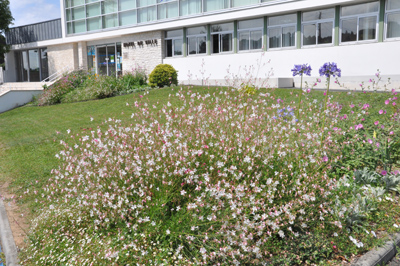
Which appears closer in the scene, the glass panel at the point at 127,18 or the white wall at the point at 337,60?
the white wall at the point at 337,60

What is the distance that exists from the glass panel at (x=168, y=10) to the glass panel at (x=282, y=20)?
583 cm

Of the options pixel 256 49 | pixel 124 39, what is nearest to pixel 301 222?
pixel 256 49

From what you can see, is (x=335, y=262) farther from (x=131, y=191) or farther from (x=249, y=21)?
(x=249, y=21)

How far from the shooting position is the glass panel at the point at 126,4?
23.2 metres

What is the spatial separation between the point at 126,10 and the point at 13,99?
910cm

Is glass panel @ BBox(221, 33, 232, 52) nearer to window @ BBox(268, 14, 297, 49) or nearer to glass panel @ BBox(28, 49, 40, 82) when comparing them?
window @ BBox(268, 14, 297, 49)

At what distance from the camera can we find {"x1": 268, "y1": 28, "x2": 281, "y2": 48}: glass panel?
1836cm

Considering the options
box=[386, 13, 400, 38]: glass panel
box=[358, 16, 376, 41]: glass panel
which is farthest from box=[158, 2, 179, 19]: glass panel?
box=[386, 13, 400, 38]: glass panel

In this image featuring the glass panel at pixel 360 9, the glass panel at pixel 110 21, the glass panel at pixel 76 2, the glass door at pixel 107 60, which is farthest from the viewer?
the glass panel at pixel 76 2

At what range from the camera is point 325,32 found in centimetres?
1694

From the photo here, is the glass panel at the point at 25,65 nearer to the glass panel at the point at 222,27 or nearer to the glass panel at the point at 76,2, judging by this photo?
the glass panel at the point at 76,2

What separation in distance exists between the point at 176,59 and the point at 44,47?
15285 mm

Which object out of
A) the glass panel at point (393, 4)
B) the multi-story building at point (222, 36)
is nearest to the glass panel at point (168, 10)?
the multi-story building at point (222, 36)

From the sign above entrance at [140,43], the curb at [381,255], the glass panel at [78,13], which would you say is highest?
the glass panel at [78,13]
